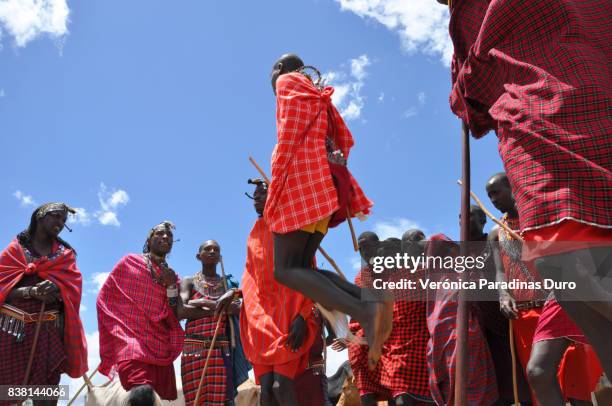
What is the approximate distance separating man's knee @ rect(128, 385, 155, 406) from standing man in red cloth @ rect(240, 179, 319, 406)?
1.43m

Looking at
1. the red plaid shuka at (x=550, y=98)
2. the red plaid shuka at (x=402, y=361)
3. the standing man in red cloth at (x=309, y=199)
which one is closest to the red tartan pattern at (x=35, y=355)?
the red plaid shuka at (x=402, y=361)

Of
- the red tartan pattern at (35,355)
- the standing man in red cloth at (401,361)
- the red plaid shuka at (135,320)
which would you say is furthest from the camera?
the red plaid shuka at (135,320)

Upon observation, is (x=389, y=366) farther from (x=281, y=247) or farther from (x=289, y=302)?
(x=281, y=247)

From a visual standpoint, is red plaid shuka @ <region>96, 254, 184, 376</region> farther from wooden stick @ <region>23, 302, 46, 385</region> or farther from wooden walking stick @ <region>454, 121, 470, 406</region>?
wooden walking stick @ <region>454, 121, 470, 406</region>

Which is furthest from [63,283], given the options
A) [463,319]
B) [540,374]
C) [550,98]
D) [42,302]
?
[550,98]

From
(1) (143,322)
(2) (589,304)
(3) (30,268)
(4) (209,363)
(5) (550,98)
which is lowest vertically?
(2) (589,304)

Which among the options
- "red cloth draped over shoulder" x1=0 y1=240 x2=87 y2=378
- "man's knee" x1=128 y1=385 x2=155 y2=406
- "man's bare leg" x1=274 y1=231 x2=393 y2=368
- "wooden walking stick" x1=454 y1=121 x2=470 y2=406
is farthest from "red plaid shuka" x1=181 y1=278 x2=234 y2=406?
"wooden walking stick" x1=454 y1=121 x2=470 y2=406

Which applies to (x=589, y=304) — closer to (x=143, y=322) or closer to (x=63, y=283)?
(x=143, y=322)

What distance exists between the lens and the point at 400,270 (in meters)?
6.42

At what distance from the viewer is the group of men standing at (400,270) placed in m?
2.31

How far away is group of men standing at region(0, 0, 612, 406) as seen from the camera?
2.31 meters

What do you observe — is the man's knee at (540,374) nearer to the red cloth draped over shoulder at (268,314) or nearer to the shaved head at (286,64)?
the red cloth draped over shoulder at (268,314)

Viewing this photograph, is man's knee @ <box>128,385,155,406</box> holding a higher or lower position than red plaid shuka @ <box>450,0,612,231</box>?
lower

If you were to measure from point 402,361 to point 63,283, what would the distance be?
3.64 m
